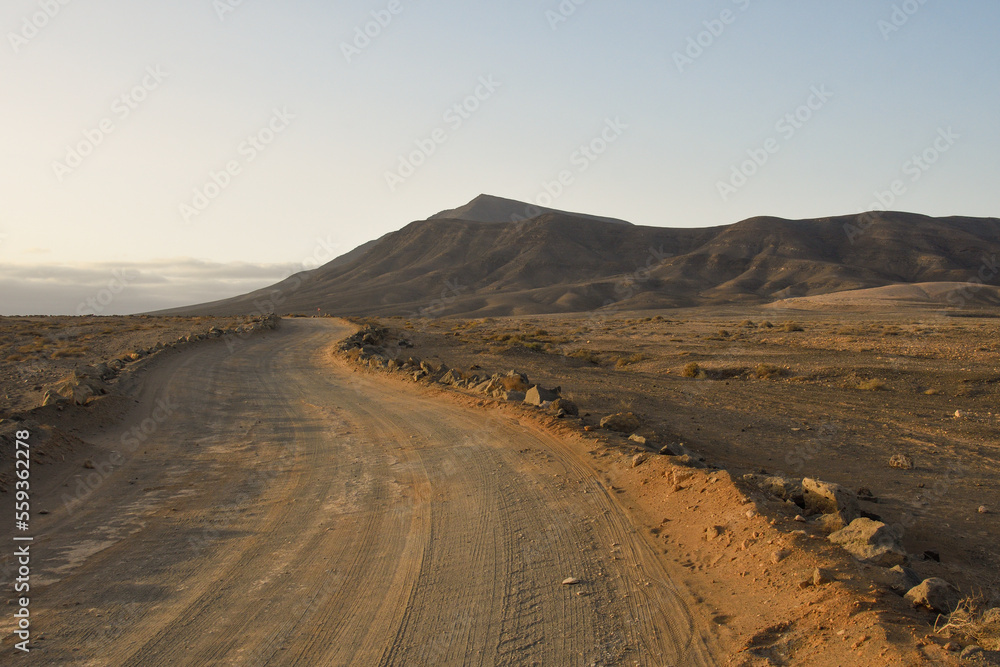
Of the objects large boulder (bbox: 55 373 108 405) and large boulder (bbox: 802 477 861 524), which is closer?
large boulder (bbox: 802 477 861 524)

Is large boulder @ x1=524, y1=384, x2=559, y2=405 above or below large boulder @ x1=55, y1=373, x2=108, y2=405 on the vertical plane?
below

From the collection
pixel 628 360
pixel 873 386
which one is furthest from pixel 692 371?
pixel 873 386

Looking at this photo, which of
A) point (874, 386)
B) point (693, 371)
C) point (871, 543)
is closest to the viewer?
point (871, 543)

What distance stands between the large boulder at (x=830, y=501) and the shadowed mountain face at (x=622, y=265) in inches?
3675

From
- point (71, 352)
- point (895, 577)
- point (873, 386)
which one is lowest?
point (873, 386)

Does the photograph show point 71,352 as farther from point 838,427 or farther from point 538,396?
point 838,427

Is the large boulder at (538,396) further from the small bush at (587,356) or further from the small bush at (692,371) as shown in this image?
the small bush at (587,356)

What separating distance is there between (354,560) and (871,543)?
4826 mm

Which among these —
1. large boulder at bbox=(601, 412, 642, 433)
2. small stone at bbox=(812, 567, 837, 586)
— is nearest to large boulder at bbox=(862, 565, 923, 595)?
small stone at bbox=(812, 567, 837, 586)

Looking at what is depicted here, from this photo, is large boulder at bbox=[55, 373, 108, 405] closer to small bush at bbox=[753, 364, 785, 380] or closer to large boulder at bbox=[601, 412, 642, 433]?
large boulder at bbox=[601, 412, 642, 433]

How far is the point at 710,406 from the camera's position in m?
15.5

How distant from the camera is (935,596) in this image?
4535mm

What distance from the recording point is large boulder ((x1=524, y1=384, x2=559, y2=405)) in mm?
13047

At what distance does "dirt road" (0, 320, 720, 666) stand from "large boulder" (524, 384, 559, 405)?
4.24ft
